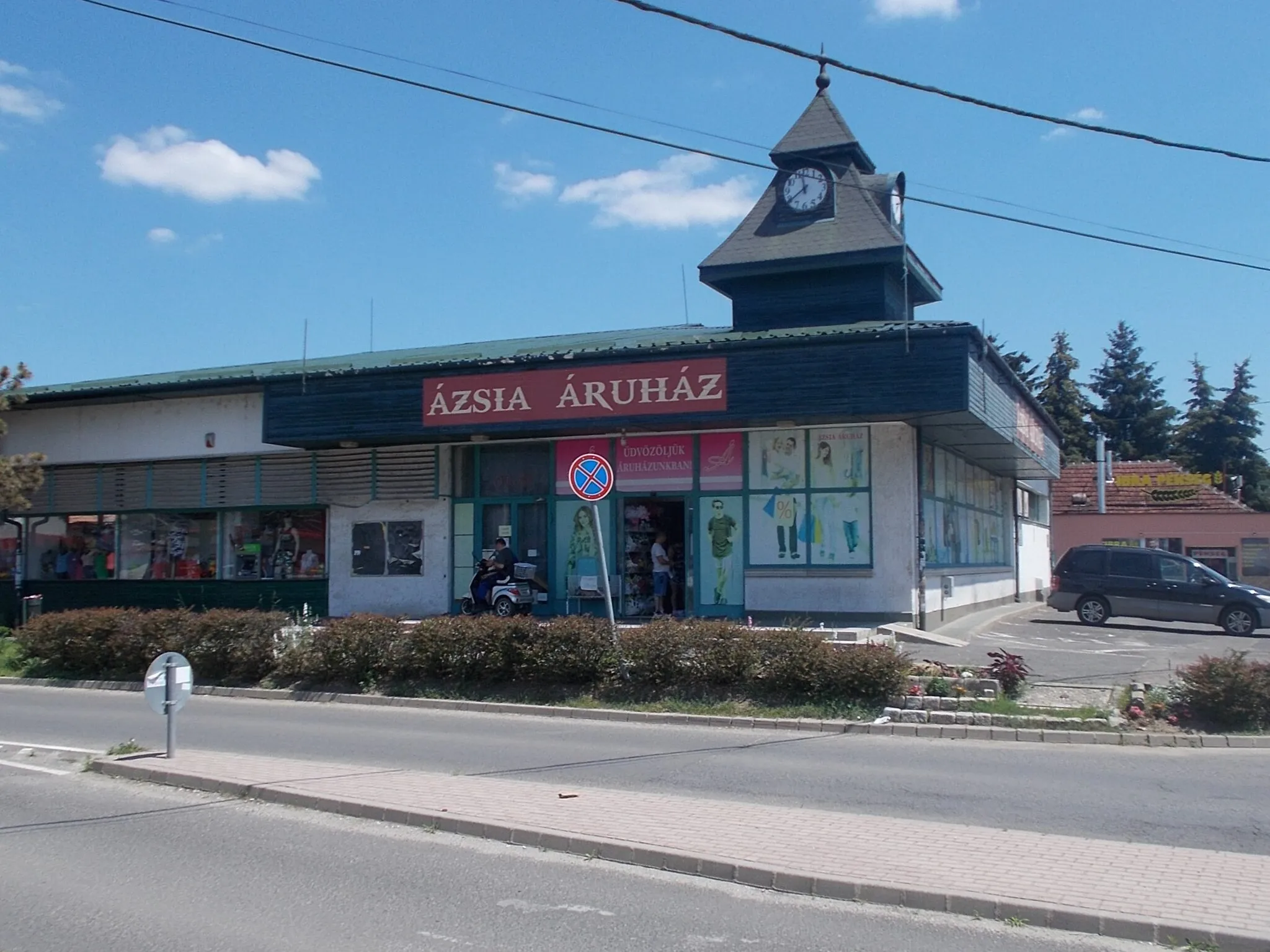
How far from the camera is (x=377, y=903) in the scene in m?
6.71

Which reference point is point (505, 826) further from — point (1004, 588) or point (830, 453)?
point (1004, 588)

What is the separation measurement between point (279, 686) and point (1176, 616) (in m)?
18.7

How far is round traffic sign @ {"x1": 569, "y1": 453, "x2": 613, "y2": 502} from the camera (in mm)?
15188

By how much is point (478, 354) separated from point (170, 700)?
57.7 ft

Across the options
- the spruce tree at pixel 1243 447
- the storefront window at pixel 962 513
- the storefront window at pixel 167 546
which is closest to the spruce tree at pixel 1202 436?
the spruce tree at pixel 1243 447

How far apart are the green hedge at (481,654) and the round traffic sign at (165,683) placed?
5298 mm

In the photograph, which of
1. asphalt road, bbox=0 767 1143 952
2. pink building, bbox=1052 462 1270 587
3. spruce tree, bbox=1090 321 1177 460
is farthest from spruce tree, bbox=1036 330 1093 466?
asphalt road, bbox=0 767 1143 952

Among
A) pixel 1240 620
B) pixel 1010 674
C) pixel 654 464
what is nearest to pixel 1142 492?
pixel 1240 620

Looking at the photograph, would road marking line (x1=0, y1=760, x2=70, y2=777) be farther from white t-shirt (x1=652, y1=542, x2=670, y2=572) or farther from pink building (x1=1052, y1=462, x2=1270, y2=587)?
pink building (x1=1052, y1=462, x2=1270, y2=587)

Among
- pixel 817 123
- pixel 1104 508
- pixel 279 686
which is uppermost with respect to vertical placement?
pixel 817 123

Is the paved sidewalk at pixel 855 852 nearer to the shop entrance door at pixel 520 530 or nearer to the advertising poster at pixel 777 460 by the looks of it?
the advertising poster at pixel 777 460

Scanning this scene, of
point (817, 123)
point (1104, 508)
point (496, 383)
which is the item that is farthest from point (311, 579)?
point (1104, 508)

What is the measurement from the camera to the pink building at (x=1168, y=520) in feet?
145

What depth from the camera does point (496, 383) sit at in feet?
73.6
